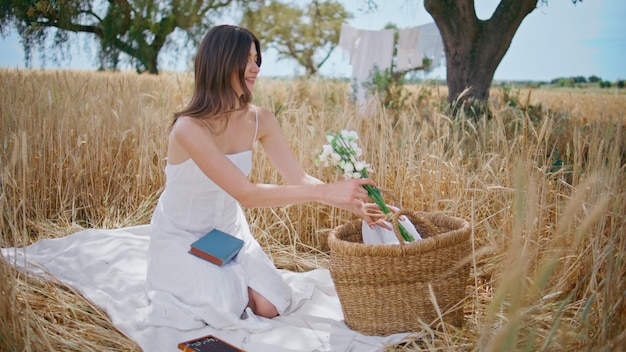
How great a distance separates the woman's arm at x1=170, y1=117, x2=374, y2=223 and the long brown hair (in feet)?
0.33

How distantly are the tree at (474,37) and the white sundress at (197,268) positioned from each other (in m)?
3.42

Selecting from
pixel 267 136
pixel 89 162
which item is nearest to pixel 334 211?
pixel 267 136

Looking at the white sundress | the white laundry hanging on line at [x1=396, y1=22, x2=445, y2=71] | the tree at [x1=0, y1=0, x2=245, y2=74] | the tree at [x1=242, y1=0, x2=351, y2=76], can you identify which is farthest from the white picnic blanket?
the tree at [x1=242, y1=0, x2=351, y2=76]

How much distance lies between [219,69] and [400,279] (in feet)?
3.28

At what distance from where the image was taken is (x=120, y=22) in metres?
8.98

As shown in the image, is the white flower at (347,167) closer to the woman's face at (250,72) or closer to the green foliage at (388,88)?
the woman's face at (250,72)

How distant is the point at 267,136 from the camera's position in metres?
2.43

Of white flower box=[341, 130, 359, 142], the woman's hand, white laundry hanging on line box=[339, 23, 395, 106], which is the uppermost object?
white laundry hanging on line box=[339, 23, 395, 106]

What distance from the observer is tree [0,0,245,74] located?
5.37 m

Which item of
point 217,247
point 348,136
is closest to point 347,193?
point 348,136

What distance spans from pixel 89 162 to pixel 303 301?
1.82 m

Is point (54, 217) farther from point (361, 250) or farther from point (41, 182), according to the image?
point (361, 250)

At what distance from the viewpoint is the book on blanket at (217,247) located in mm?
2115

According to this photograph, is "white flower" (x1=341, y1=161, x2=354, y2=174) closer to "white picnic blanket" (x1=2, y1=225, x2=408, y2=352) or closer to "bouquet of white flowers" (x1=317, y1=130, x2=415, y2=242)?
"bouquet of white flowers" (x1=317, y1=130, x2=415, y2=242)
